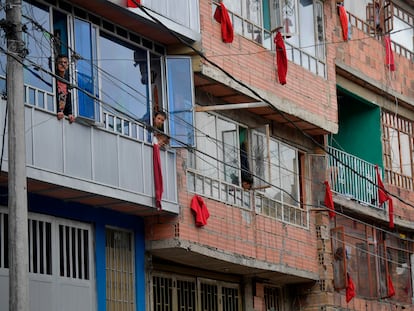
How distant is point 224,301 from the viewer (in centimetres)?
2389

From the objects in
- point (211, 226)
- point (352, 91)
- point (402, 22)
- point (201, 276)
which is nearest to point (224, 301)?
point (201, 276)

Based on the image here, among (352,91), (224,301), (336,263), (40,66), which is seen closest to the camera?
(40,66)

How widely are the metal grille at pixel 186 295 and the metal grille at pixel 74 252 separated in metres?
3.15

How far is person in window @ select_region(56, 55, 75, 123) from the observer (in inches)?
718

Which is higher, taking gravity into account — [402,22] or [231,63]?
[402,22]

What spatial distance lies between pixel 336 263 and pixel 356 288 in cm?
137

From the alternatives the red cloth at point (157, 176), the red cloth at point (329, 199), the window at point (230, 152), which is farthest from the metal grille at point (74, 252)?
the red cloth at point (329, 199)

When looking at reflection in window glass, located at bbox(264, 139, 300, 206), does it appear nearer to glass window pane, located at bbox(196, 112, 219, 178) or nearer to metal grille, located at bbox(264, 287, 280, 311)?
metal grille, located at bbox(264, 287, 280, 311)

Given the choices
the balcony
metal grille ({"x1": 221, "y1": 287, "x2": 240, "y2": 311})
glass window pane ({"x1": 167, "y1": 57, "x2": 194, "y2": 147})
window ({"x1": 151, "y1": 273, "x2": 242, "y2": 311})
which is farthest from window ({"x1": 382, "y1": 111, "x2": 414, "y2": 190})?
the balcony

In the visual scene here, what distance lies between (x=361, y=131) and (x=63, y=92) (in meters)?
12.6

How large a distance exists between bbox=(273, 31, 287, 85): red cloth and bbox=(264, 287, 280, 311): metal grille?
→ 174 inches

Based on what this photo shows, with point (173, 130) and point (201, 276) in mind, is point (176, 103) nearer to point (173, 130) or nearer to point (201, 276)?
point (173, 130)

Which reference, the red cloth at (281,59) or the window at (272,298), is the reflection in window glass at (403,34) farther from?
the window at (272,298)

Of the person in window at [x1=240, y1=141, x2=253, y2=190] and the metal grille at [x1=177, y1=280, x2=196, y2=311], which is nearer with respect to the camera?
the metal grille at [x1=177, y1=280, x2=196, y2=311]
